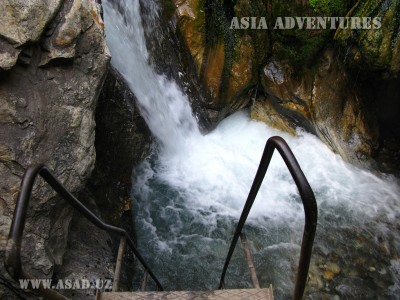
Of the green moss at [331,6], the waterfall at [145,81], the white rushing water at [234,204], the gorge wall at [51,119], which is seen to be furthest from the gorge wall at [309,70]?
the gorge wall at [51,119]

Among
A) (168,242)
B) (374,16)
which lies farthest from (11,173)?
(374,16)

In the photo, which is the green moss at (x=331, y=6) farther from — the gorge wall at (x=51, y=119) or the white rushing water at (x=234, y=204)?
the gorge wall at (x=51, y=119)

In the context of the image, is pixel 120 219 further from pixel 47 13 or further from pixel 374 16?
pixel 374 16

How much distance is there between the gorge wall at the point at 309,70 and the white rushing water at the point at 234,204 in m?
0.39

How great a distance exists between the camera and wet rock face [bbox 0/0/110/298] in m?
2.56

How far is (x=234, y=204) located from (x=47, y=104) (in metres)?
3.24

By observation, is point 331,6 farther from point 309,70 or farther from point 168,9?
point 168,9

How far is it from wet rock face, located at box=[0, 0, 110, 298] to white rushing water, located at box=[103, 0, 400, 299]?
181 cm

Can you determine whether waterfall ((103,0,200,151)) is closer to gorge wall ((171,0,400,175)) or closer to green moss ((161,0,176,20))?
green moss ((161,0,176,20))

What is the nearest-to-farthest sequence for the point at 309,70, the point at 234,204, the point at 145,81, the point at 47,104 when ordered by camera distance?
the point at 47,104 → the point at 234,204 → the point at 145,81 → the point at 309,70

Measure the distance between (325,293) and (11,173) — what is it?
3.56 meters

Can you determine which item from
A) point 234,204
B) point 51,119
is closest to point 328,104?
point 234,204

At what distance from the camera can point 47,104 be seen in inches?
109

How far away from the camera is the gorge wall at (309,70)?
5.41 m
